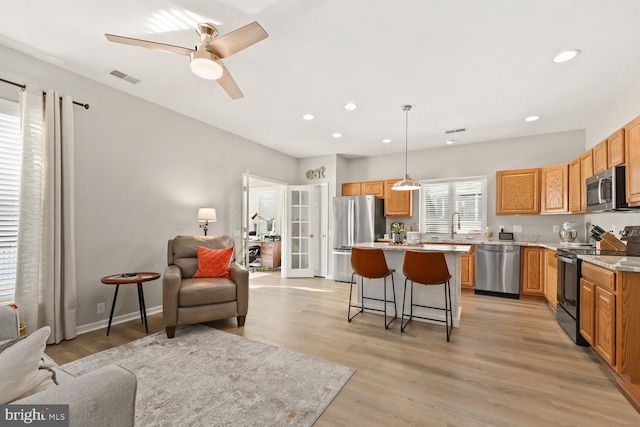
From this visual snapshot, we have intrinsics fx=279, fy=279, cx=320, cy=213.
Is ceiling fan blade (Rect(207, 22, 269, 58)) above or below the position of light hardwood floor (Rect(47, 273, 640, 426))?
above

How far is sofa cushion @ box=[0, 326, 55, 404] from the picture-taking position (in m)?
0.90

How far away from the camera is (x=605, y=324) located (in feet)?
7.43

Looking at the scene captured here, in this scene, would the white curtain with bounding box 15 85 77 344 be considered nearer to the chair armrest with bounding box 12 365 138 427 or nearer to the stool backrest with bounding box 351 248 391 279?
the chair armrest with bounding box 12 365 138 427

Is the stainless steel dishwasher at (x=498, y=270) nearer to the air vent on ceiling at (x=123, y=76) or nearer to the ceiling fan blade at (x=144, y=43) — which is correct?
the ceiling fan blade at (x=144, y=43)

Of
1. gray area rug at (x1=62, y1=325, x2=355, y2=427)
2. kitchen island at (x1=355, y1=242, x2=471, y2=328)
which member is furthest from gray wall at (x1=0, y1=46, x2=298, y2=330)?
kitchen island at (x1=355, y1=242, x2=471, y2=328)

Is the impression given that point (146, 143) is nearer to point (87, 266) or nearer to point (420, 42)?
point (87, 266)

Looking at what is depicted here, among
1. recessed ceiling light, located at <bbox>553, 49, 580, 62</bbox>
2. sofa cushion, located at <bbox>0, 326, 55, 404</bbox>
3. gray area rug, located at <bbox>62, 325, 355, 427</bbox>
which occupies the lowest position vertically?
gray area rug, located at <bbox>62, 325, 355, 427</bbox>

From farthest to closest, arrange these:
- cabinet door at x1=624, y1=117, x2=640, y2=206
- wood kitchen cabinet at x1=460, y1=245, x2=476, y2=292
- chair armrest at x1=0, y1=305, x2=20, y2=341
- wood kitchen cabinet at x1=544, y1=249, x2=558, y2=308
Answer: wood kitchen cabinet at x1=460, y1=245, x2=476, y2=292, wood kitchen cabinet at x1=544, y1=249, x2=558, y2=308, cabinet door at x1=624, y1=117, x2=640, y2=206, chair armrest at x1=0, y1=305, x2=20, y2=341

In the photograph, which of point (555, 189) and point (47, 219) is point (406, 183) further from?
point (47, 219)

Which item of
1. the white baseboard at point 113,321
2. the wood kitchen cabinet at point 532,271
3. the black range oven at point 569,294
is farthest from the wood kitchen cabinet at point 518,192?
the white baseboard at point 113,321

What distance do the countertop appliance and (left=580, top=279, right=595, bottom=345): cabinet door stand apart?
0.07 m

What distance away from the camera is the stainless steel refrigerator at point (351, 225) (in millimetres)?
5723

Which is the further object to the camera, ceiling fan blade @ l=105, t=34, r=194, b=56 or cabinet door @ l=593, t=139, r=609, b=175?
cabinet door @ l=593, t=139, r=609, b=175

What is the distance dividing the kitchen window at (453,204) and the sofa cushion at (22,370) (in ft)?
18.1
